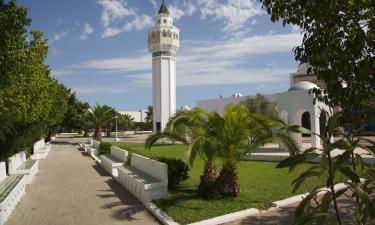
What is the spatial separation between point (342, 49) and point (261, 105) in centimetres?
3808

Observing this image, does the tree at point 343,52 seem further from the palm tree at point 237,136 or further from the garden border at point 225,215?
the palm tree at point 237,136

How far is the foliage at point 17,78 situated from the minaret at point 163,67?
3077 centimetres

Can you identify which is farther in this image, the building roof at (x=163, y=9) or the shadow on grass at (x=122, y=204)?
the building roof at (x=163, y=9)

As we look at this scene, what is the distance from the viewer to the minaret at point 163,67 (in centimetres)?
5206

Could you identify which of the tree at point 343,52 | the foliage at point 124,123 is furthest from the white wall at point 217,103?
the tree at point 343,52

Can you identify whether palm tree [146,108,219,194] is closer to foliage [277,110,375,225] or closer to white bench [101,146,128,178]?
white bench [101,146,128,178]

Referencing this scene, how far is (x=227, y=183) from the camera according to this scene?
10445 mm

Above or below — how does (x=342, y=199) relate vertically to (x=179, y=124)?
below

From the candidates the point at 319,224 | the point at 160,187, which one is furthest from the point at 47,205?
the point at 319,224

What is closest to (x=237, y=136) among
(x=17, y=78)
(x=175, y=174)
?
(x=175, y=174)

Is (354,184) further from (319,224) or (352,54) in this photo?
(352,54)

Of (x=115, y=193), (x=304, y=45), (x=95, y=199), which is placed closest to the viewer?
(x=304, y=45)

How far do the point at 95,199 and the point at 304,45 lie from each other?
29.2 feet

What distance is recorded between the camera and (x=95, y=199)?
11633mm
